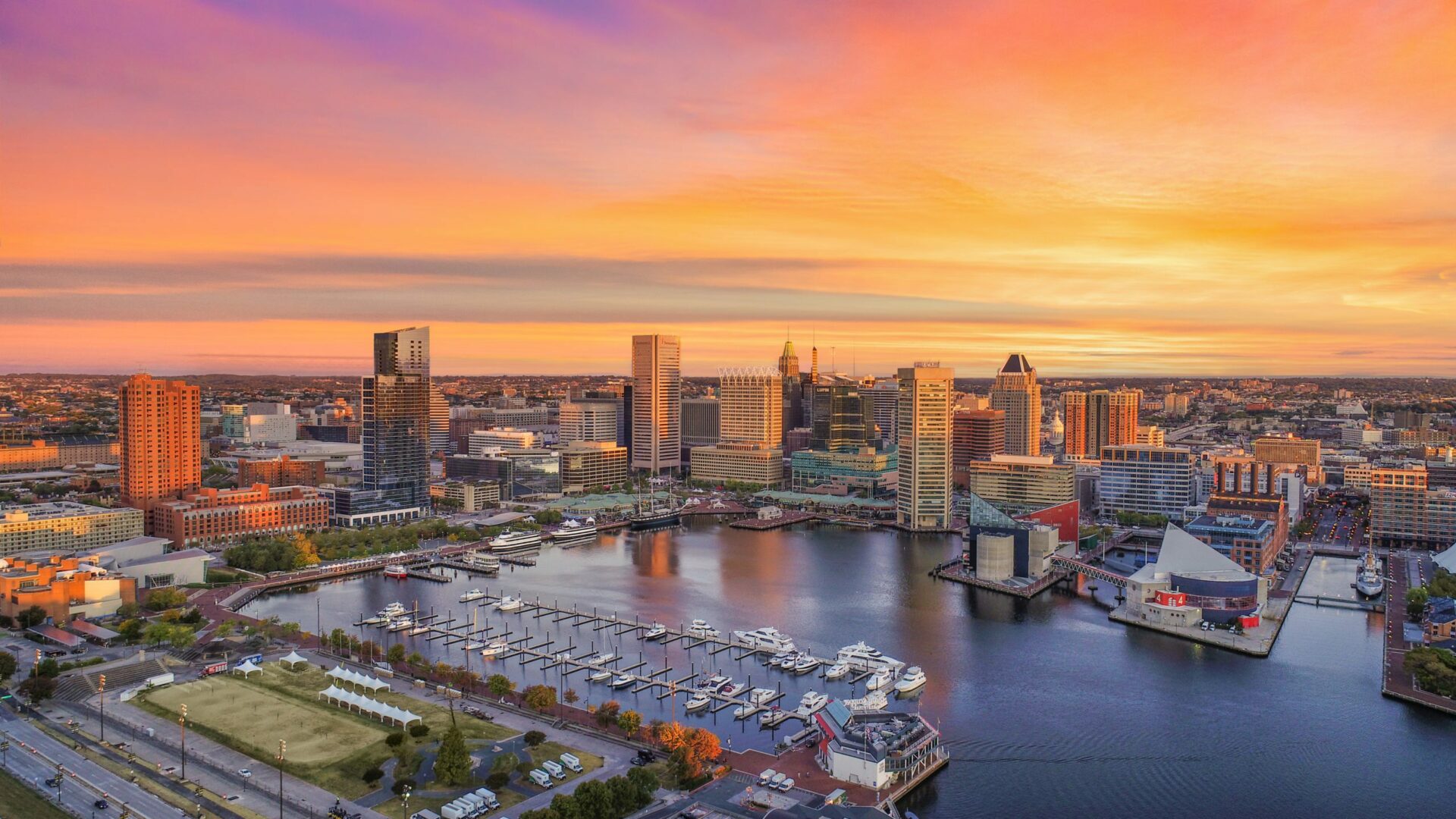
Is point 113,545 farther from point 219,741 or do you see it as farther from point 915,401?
point 915,401

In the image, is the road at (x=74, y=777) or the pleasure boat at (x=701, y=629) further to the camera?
the pleasure boat at (x=701, y=629)

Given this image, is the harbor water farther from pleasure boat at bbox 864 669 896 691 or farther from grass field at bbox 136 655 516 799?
grass field at bbox 136 655 516 799

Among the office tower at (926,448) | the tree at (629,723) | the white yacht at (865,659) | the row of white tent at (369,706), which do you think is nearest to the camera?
the tree at (629,723)

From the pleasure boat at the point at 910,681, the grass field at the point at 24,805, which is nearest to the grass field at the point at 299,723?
the grass field at the point at 24,805

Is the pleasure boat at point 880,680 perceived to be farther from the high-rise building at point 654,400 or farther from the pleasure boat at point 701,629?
the high-rise building at point 654,400

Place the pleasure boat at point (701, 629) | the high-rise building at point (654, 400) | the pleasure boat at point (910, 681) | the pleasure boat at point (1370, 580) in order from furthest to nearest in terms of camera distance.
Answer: the high-rise building at point (654, 400) < the pleasure boat at point (1370, 580) < the pleasure boat at point (701, 629) < the pleasure boat at point (910, 681)

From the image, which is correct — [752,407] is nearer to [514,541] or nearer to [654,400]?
[654,400]

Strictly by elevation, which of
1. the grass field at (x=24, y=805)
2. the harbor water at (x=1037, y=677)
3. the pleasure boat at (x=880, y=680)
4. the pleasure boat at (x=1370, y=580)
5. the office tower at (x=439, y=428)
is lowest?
the harbor water at (x=1037, y=677)
